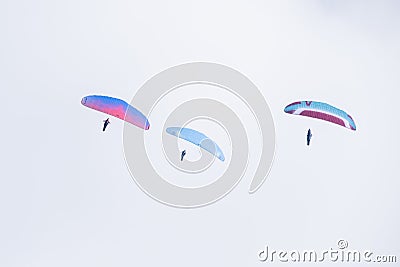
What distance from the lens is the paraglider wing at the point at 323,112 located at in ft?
114

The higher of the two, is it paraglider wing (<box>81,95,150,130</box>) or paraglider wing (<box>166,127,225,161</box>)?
paraglider wing (<box>166,127,225,161</box>)

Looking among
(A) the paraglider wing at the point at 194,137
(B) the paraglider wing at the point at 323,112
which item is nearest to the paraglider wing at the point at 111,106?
(A) the paraglider wing at the point at 194,137

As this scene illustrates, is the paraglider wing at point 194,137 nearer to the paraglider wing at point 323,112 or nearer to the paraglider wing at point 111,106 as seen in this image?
the paraglider wing at point 111,106

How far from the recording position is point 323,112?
114ft

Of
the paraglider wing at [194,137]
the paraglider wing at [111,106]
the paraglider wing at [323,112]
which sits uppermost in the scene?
the paraglider wing at [323,112]

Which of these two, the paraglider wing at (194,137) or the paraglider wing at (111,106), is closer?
the paraglider wing at (111,106)

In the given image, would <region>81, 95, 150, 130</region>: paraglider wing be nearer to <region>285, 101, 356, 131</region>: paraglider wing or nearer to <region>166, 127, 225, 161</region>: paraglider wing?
<region>166, 127, 225, 161</region>: paraglider wing

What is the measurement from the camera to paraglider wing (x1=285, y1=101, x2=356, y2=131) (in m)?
34.7

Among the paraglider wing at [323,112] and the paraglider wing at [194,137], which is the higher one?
the paraglider wing at [323,112]

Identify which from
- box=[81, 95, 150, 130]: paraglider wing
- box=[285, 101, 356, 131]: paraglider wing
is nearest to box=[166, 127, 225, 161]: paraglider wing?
box=[81, 95, 150, 130]: paraglider wing

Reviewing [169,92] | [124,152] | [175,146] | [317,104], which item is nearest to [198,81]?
[169,92]

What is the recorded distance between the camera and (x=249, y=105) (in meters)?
50.2

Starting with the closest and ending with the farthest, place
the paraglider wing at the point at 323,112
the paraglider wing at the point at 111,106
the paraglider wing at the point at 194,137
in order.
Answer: the paraglider wing at the point at 111,106
the paraglider wing at the point at 323,112
the paraglider wing at the point at 194,137

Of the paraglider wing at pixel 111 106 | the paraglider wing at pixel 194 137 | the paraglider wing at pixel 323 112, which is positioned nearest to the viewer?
the paraglider wing at pixel 111 106
